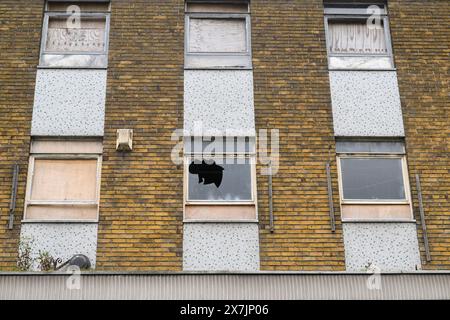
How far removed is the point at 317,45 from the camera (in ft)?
38.3

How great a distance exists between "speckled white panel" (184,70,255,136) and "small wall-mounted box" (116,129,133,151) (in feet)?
2.99

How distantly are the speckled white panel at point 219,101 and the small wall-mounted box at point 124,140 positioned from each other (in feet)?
2.99

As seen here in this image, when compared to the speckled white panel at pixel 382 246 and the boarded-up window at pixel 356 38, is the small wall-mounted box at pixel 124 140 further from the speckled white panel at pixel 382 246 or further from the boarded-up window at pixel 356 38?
the boarded-up window at pixel 356 38

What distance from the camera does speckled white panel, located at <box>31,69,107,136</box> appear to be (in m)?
11.0

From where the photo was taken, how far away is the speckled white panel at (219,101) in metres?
11.1

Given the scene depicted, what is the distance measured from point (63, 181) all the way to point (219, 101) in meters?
2.79

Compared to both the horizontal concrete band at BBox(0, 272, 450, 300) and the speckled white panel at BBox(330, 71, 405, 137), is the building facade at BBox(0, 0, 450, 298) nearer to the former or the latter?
the speckled white panel at BBox(330, 71, 405, 137)

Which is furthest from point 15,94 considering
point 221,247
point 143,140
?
point 221,247

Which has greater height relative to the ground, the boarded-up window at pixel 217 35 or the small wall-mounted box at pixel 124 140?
the boarded-up window at pixel 217 35

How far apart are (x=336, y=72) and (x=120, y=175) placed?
13.0 ft

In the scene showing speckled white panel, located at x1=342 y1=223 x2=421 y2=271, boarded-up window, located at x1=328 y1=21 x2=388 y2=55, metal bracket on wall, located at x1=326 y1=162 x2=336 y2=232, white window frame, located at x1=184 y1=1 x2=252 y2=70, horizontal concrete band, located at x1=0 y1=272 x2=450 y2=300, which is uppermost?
boarded-up window, located at x1=328 y1=21 x2=388 y2=55

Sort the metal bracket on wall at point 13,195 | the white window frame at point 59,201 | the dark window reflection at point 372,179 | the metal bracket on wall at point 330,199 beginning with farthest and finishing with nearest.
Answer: the dark window reflection at point 372,179, the white window frame at point 59,201, the metal bracket on wall at point 330,199, the metal bracket on wall at point 13,195

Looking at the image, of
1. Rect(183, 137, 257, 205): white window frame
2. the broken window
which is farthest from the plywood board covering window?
the broken window

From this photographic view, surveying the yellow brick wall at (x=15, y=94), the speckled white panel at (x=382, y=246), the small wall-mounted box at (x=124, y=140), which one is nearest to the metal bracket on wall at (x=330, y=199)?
the speckled white panel at (x=382, y=246)
